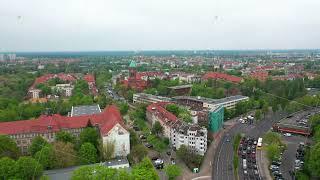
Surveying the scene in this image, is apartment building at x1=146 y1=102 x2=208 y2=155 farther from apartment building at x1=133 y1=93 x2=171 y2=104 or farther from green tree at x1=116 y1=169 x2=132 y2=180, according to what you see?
apartment building at x1=133 y1=93 x2=171 y2=104

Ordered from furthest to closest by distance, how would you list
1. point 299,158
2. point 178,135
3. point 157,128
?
point 157,128
point 178,135
point 299,158

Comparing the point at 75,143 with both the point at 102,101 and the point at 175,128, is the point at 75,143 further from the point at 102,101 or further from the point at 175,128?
the point at 102,101

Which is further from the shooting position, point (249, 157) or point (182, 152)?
point (249, 157)

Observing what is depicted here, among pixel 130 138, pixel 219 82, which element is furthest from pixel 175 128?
pixel 219 82

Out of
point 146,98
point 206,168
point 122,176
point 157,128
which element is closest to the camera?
point 122,176

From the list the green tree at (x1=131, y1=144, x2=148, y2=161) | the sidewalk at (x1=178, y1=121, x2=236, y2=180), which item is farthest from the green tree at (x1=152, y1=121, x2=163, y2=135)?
the green tree at (x1=131, y1=144, x2=148, y2=161)

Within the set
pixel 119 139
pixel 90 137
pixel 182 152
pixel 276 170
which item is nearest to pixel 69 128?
pixel 90 137

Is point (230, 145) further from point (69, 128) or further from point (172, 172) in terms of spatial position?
point (69, 128)
